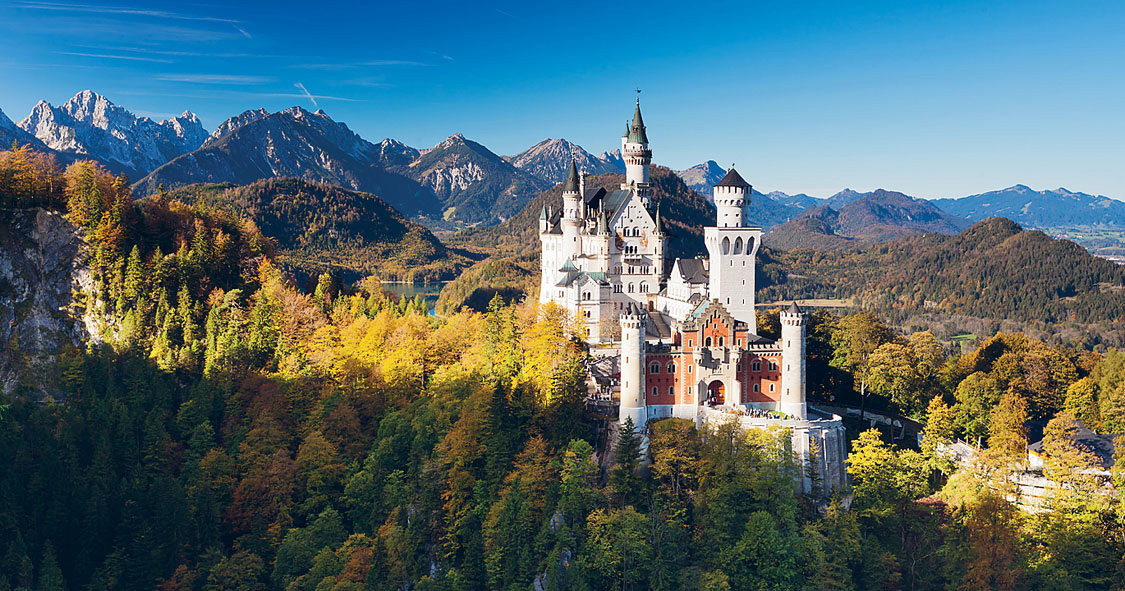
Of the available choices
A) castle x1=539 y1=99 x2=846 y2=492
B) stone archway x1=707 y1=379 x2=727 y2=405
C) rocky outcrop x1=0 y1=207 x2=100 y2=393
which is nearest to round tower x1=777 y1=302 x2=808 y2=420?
castle x1=539 y1=99 x2=846 y2=492

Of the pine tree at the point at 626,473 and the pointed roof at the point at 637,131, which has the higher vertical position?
the pointed roof at the point at 637,131

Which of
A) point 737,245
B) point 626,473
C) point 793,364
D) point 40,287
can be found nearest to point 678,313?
point 737,245

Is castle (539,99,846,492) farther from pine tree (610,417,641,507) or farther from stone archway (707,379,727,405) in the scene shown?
pine tree (610,417,641,507)

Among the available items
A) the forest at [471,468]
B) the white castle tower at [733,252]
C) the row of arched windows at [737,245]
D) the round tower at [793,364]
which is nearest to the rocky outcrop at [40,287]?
the forest at [471,468]

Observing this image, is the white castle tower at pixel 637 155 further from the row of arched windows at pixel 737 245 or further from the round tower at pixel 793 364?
the round tower at pixel 793 364

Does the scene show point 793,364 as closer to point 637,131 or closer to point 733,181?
point 733,181
